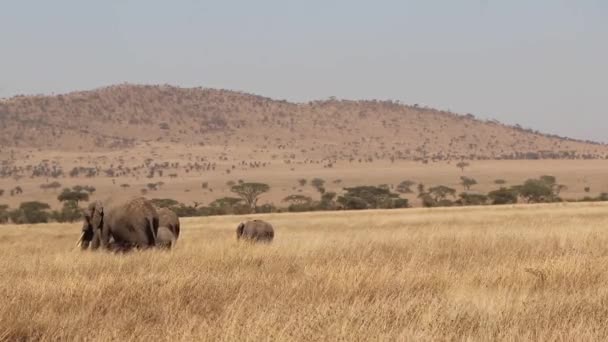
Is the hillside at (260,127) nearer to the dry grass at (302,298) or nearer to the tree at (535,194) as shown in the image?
the tree at (535,194)

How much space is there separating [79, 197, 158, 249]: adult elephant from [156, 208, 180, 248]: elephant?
792mm

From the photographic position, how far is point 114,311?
677 cm

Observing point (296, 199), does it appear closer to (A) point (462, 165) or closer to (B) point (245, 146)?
(A) point (462, 165)

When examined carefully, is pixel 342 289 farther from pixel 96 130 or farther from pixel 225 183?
pixel 96 130

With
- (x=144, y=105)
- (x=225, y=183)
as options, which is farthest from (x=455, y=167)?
(x=144, y=105)

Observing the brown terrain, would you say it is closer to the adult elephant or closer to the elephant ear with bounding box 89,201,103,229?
the elephant ear with bounding box 89,201,103,229

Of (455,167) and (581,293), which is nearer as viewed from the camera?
(581,293)

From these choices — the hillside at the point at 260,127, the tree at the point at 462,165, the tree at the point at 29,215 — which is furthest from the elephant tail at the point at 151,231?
the hillside at the point at 260,127

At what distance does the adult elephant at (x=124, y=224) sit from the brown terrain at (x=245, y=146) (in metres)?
62.6

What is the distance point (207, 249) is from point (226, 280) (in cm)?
451

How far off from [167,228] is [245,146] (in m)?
120

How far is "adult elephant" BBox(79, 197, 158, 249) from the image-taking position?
16.2m

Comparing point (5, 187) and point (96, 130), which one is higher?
point (96, 130)

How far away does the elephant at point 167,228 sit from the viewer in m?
17.6
